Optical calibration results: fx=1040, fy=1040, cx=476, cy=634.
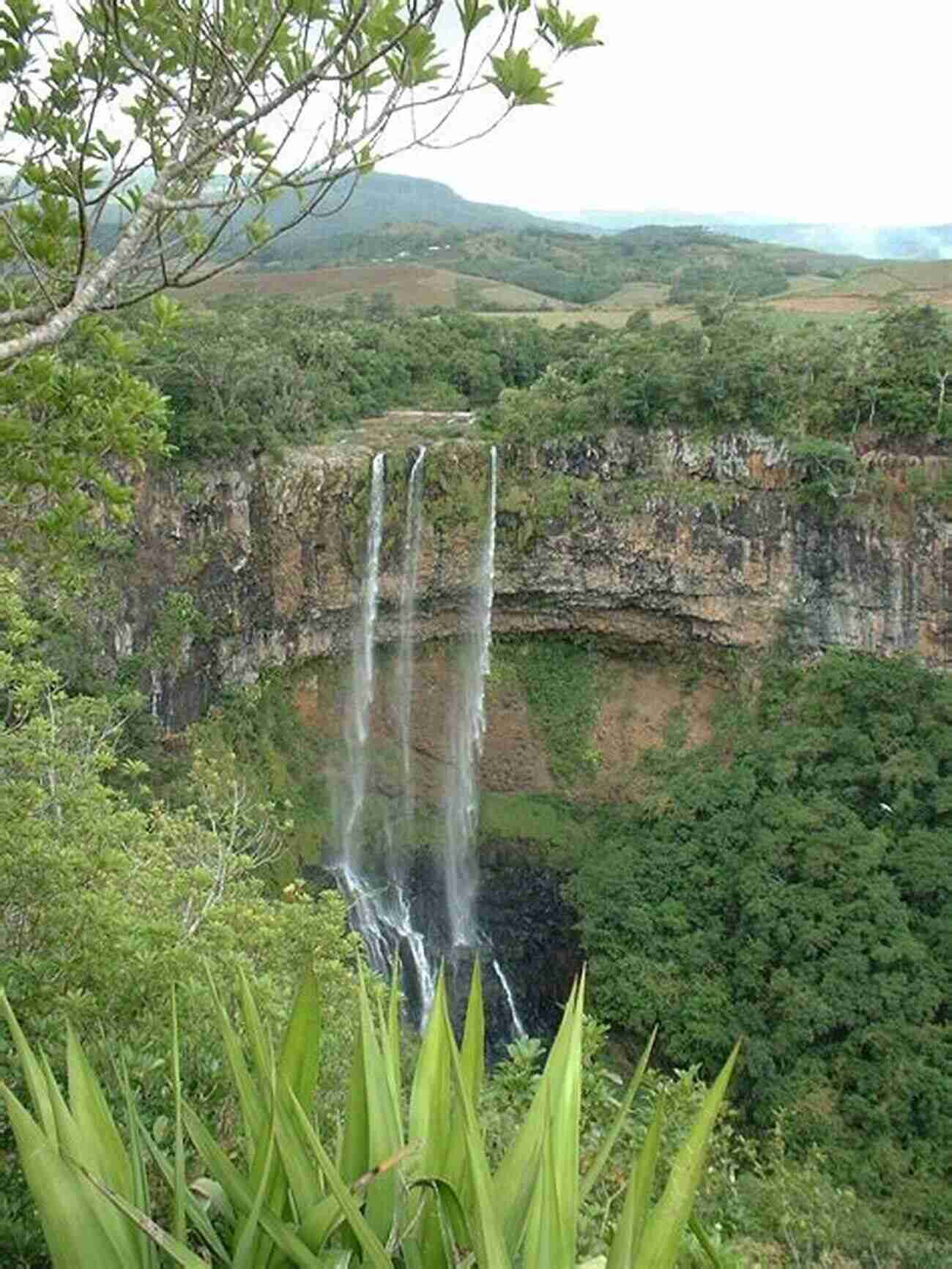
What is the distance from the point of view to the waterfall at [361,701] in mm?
18188

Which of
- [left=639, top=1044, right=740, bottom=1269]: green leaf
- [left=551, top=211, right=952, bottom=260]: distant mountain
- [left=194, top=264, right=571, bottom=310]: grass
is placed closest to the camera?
[left=639, top=1044, right=740, bottom=1269]: green leaf

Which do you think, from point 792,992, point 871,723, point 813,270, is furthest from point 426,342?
point 813,270

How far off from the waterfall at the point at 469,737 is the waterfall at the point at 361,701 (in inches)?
64.3

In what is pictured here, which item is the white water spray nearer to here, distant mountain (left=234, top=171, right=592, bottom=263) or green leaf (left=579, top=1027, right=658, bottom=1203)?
green leaf (left=579, top=1027, right=658, bottom=1203)

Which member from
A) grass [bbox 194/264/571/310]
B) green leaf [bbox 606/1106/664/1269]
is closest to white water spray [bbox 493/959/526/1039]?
green leaf [bbox 606/1106/664/1269]

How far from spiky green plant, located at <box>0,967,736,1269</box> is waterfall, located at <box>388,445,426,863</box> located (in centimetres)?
1588

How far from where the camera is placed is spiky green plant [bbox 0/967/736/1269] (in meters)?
2.01

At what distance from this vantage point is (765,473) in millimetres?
17719

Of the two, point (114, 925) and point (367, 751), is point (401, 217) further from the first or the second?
point (114, 925)

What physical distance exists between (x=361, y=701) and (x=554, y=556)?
4.52 metres

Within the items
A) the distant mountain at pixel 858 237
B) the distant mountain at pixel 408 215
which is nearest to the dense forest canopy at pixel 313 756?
the distant mountain at pixel 408 215

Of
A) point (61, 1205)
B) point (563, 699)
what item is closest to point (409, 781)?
point (563, 699)

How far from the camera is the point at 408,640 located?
65.1 feet

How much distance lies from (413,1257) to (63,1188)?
0.75 metres
